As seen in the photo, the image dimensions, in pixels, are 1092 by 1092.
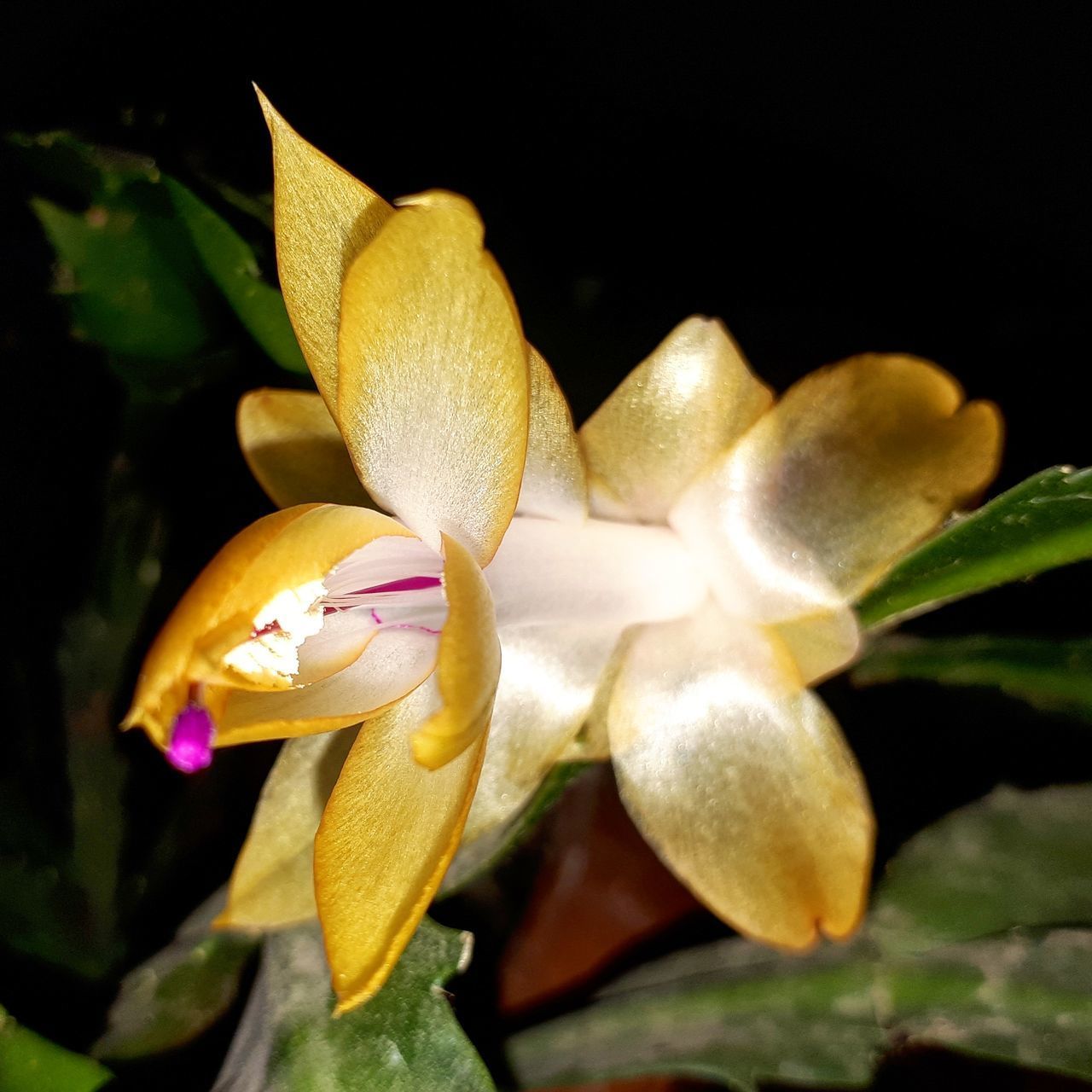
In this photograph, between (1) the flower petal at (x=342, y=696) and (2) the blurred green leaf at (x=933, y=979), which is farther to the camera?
(2) the blurred green leaf at (x=933, y=979)

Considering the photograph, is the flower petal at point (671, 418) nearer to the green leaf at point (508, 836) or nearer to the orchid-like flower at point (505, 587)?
the orchid-like flower at point (505, 587)

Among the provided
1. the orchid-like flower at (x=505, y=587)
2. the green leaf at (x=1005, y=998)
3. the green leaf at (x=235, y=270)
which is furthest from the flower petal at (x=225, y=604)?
the green leaf at (x=1005, y=998)

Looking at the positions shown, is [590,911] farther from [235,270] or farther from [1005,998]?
[235,270]

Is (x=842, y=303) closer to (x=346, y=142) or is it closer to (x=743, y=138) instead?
(x=743, y=138)

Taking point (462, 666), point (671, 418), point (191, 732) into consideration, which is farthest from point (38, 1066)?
point (671, 418)

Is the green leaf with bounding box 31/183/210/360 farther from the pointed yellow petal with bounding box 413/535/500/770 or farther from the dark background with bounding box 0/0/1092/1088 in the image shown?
the pointed yellow petal with bounding box 413/535/500/770
